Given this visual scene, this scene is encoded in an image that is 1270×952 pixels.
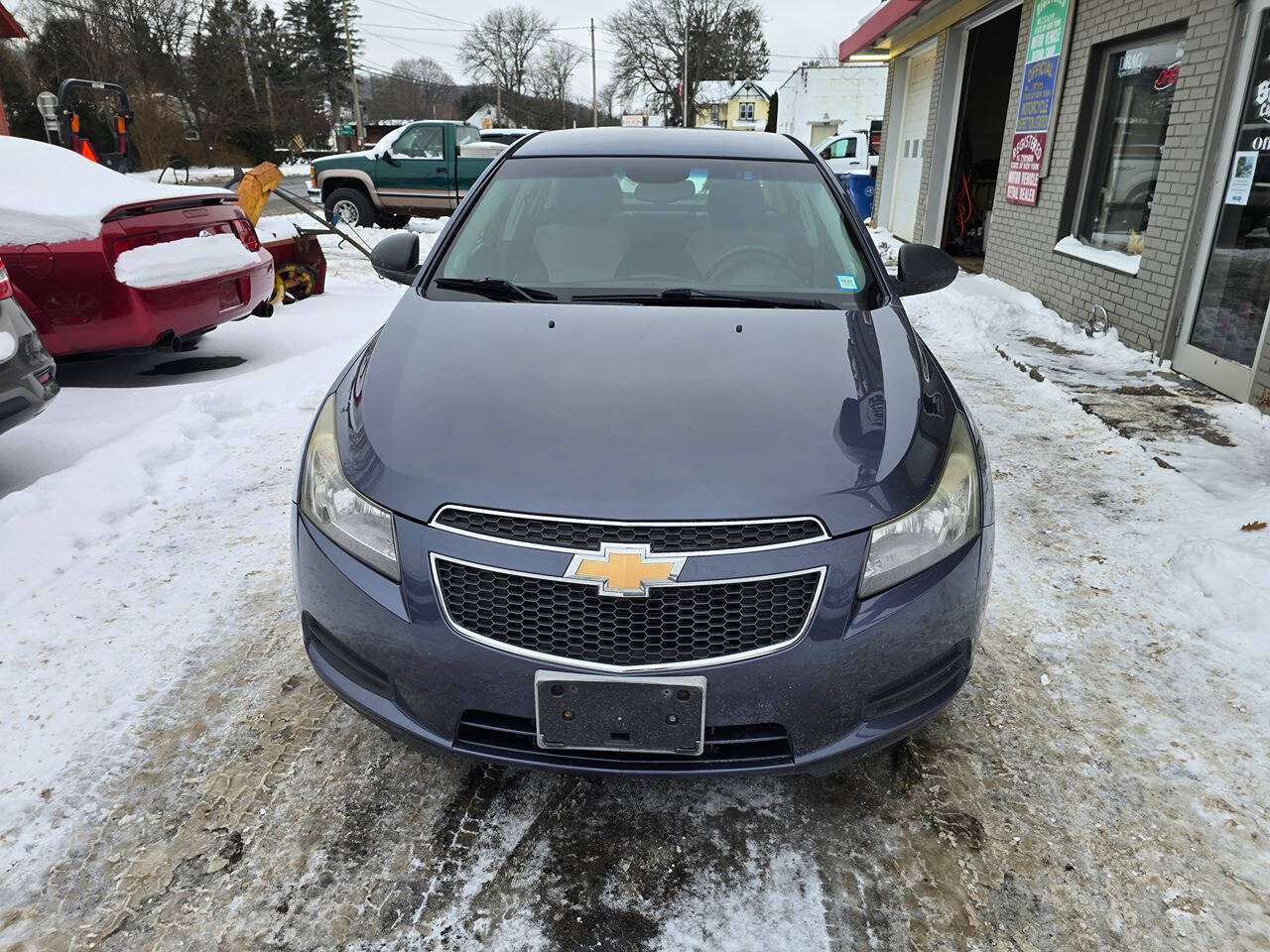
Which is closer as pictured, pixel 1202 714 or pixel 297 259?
pixel 1202 714

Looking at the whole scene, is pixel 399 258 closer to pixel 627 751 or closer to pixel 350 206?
pixel 627 751

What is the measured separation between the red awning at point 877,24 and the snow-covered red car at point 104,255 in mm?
9675

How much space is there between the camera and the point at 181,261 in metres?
5.42

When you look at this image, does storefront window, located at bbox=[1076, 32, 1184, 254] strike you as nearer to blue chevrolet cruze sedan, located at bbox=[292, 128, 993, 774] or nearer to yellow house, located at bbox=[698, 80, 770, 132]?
blue chevrolet cruze sedan, located at bbox=[292, 128, 993, 774]

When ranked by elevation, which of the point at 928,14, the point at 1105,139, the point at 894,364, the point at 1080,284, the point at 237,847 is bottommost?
the point at 237,847

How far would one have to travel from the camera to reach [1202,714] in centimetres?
256

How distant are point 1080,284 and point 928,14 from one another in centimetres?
693

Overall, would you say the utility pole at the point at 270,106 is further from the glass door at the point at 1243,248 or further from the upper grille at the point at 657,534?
the upper grille at the point at 657,534

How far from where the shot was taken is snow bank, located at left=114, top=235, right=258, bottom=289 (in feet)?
16.7

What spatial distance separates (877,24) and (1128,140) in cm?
767

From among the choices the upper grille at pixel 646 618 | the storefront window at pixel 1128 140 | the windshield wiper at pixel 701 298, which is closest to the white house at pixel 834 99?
the storefront window at pixel 1128 140

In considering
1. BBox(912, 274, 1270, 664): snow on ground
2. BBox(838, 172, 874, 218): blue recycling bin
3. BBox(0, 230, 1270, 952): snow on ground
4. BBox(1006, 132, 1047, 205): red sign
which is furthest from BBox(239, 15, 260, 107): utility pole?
BBox(0, 230, 1270, 952): snow on ground

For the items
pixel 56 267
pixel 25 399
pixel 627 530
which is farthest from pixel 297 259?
A: pixel 627 530

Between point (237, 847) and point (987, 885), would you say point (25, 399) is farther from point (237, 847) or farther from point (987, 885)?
point (987, 885)
